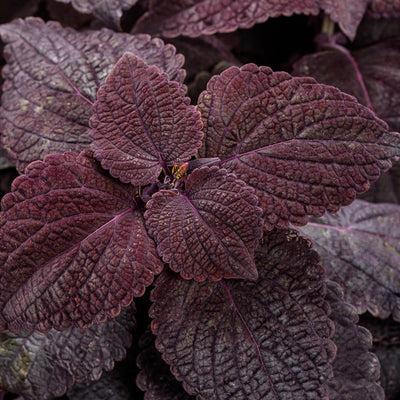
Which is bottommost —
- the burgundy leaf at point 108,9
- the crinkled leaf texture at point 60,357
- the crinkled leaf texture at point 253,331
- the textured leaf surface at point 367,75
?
the crinkled leaf texture at point 60,357

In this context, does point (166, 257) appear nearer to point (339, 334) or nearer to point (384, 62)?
point (339, 334)

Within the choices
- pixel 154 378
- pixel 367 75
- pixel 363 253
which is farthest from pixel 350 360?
pixel 367 75

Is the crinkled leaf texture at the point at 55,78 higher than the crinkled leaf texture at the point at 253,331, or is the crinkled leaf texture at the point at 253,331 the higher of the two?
the crinkled leaf texture at the point at 55,78

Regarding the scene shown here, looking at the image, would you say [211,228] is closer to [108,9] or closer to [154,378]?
[154,378]

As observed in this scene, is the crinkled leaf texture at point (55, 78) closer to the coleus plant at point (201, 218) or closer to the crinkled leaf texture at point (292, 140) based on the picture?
the coleus plant at point (201, 218)

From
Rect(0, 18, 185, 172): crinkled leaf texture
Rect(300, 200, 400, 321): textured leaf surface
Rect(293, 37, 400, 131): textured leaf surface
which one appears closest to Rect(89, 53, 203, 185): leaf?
Rect(0, 18, 185, 172): crinkled leaf texture

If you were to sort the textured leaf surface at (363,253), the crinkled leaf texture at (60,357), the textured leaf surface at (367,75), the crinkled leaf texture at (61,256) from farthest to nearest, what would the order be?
the textured leaf surface at (367,75) < the textured leaf surface at (363,253) < the crinkled leaf texture at (60,357) < the crinkled leaf texture at (61,256)

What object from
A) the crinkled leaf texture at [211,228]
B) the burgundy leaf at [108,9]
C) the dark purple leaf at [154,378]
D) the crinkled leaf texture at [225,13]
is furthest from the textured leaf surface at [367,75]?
the dark purple leaf at [154,378]
